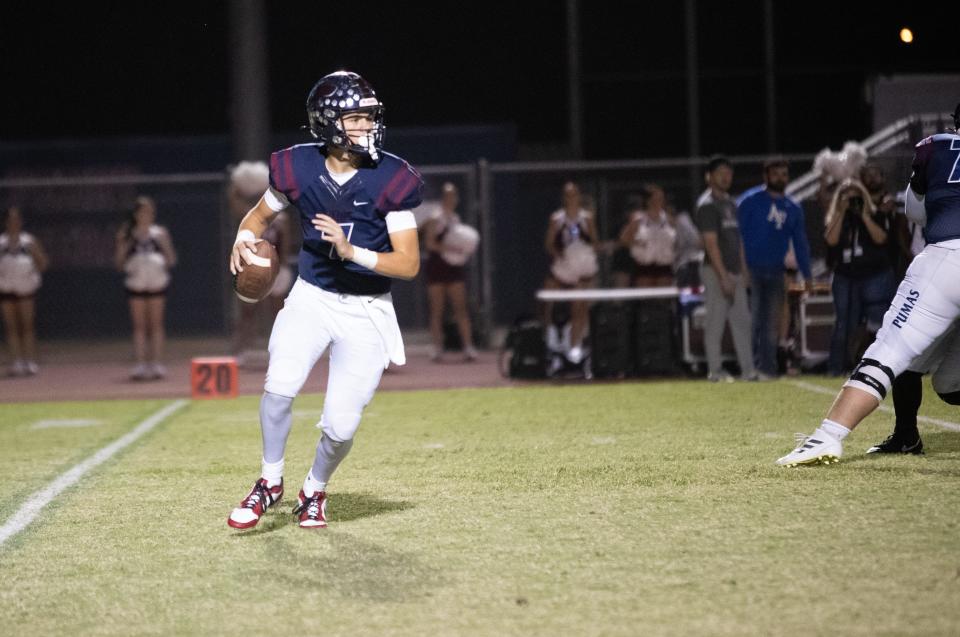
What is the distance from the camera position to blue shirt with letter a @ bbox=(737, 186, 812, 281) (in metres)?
11.8

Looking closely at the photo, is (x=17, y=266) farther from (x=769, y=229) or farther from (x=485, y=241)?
(x=769, y=229)

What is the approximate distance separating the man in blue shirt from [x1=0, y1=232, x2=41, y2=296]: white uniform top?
8521 mm

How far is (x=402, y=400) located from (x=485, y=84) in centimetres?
1682

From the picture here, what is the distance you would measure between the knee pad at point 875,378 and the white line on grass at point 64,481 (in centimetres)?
436

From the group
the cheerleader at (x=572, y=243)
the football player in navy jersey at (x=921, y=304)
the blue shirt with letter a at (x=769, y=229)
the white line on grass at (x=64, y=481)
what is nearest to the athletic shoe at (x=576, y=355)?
the cheerleader at (x=572, y=243)

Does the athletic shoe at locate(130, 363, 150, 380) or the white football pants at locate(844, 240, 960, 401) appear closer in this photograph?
the white football pants at locate(844, 240, 960, 401)

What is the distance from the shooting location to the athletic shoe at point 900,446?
24.0ft

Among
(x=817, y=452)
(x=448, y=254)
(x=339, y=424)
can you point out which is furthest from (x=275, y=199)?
(x=448, y=254)

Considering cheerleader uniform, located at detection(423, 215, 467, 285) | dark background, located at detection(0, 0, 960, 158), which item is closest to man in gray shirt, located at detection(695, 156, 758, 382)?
cheerleader uniform, located at detection(423, 215, 467, 285)

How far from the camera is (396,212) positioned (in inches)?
230

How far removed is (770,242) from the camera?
11.7 m

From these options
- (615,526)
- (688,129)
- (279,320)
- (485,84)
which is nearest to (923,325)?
(615,526)

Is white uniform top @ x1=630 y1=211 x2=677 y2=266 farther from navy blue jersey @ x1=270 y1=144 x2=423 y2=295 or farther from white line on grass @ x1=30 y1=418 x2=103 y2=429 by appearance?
navy blue jersey @ x1=270 y1=144 x2=423 y2=295

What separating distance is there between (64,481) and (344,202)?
9.59 feet
